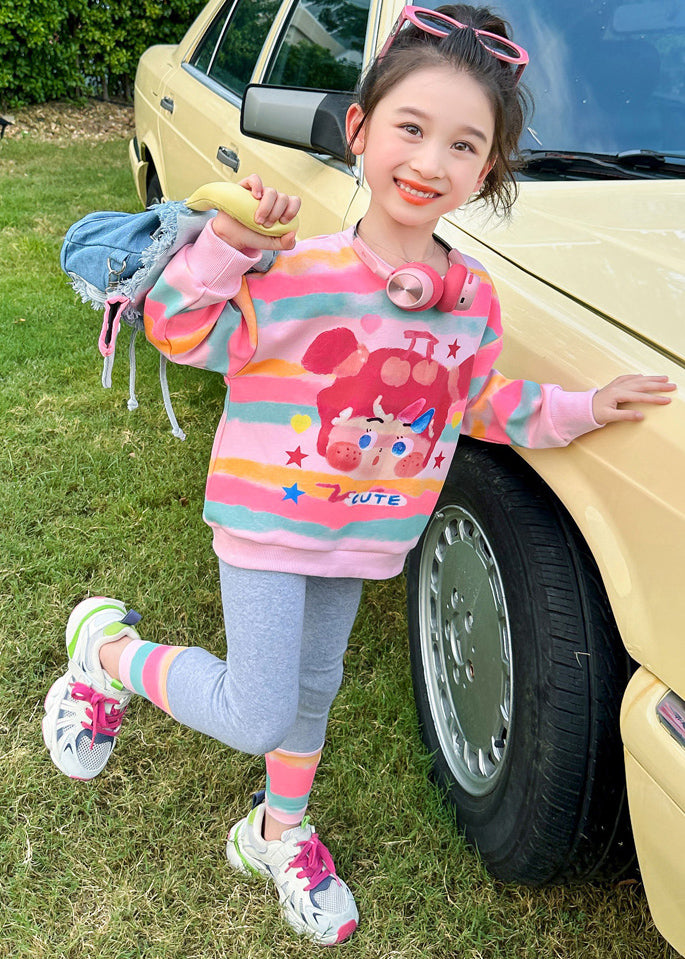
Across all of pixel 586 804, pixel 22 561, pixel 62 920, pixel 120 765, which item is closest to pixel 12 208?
pixel 22 561

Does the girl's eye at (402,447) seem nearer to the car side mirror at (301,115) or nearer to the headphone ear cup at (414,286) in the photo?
the headphone ear cup at (414,286)

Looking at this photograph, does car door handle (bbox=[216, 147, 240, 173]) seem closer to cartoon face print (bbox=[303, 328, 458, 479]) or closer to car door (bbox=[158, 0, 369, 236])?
car door (bbox=[158, 0, 369, 236])

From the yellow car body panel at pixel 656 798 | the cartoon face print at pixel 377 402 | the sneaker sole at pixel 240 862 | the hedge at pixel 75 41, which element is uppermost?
the cartoon face print at pixel 377 402

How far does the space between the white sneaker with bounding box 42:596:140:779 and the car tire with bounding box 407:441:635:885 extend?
78cm

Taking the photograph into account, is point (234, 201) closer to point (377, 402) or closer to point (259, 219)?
point (259, 219)

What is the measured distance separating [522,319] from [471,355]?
198mm

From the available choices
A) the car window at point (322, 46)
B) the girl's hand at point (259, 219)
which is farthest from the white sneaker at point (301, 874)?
the car window at point (322, 46)

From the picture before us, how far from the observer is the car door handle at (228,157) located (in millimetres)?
3027

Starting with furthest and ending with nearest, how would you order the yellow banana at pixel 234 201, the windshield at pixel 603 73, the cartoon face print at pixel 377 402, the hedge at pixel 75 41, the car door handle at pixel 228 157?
the hedge at pixel 75 41 → the car door handle at pixel 228 157 → the windshield at pixel 603 73 → the cartoon face print at pixel 377 402 → the yellow banana at pixel 234 201

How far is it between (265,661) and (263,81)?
2.34 m

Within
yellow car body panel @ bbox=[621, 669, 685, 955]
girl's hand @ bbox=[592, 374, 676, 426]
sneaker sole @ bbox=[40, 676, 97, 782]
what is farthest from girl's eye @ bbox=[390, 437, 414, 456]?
sneaker sole @ bbox=[40, 676, 97, 782]

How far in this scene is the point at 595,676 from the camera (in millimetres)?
1633

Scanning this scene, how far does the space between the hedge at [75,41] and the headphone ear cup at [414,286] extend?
27.1 feet

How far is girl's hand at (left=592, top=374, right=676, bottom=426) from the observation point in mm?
1385
